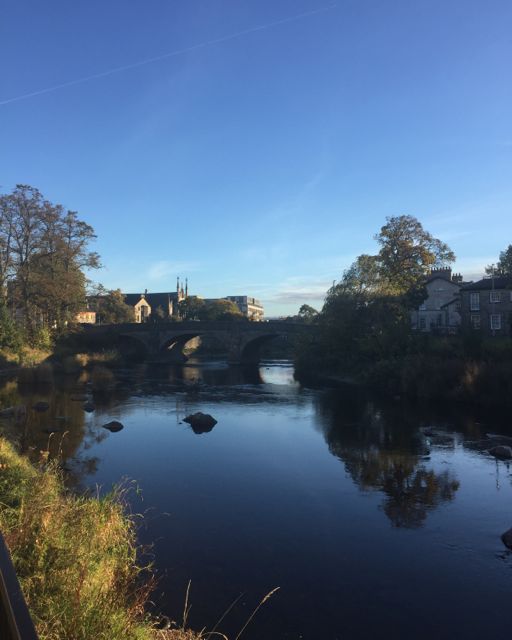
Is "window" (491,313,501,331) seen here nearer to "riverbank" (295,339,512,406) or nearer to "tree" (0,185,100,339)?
"riverbank" (295,339,512,406)

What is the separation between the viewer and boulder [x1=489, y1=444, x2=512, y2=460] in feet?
66.7

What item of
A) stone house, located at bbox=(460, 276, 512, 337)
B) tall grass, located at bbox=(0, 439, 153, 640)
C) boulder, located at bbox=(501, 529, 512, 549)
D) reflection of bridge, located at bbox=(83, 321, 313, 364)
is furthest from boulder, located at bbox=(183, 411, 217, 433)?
reflection of bridge, located at bbox=(83, 321, 313, 364)

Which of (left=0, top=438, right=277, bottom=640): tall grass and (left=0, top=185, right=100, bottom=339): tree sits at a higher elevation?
(left=0, top=185, right=100, bottom=339): tree

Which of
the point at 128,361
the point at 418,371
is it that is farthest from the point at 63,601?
the point at 128,361

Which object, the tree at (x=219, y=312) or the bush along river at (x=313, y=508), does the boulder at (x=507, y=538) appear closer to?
the bush along river at (x=313, y=508)

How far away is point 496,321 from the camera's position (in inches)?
1956

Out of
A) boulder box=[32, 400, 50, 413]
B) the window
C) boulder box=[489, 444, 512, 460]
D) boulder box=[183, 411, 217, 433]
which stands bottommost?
boulder box=[489, 444, 512, 460]

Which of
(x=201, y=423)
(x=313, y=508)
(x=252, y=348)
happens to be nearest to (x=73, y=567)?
(x=313, y=508)

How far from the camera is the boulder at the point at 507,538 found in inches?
480

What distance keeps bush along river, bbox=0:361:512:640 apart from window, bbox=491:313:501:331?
2151cm

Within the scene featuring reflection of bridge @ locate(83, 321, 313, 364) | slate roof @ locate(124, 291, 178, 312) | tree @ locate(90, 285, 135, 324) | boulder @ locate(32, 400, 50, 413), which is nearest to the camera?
boulder @ locate(32, 400, 50, 413)

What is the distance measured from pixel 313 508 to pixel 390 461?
21.1 ft

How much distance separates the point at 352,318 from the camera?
166 feet

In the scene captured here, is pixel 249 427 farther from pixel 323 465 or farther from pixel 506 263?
pixel 506 263
